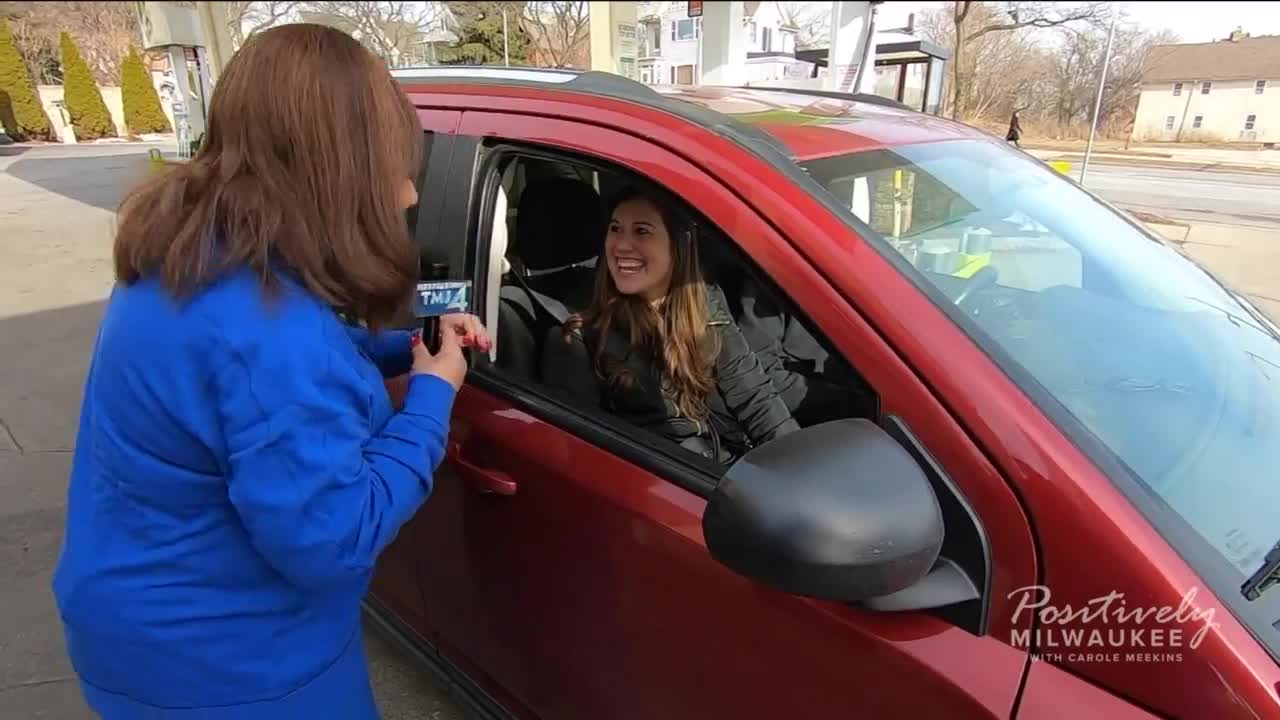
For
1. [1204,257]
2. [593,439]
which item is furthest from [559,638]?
[1204,257]

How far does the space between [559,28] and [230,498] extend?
15987mm

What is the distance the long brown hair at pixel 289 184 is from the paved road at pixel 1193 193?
1896 millimetres

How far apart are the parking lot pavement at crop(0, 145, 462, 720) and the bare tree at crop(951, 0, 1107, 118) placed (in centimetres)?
276

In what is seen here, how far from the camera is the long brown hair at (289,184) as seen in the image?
3.47ft

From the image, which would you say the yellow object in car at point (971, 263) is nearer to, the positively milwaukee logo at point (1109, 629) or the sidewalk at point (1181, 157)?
the positively milwaukee logo at point (1109, 629)

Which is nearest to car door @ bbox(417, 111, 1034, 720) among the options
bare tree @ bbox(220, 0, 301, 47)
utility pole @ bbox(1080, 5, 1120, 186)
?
utility pole @ bbox(1080, 5, 1120, 186)

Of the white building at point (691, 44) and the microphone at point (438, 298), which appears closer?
the microphone at point (438, 298)

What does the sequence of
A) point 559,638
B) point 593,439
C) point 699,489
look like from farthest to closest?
point 559,638 < point 593,439 < point 699,489

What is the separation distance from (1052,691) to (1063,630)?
8 cm

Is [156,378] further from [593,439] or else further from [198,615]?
[593,439]

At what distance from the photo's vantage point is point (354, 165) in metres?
1.10

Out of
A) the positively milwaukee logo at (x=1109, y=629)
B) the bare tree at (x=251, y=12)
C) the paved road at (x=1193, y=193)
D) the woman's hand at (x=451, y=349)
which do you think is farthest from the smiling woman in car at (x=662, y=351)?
the bare tree at (x=251, y=12)

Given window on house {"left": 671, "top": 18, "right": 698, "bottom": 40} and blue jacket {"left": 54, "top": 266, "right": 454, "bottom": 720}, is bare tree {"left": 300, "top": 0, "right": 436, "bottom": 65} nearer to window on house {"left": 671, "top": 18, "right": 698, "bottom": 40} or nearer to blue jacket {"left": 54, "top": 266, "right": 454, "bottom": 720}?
window on house {"left": 671, "top": 18, "right": 698, "bottom": 40}

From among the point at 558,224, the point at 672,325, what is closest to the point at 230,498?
the point at 672,325
